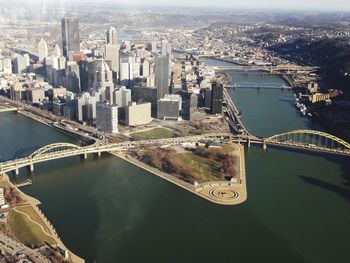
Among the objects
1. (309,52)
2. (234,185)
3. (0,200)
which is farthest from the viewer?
(309,52)

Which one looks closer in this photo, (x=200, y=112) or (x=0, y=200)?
(x=0, y=200)

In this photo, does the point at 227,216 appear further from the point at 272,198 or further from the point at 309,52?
the point at 309,52

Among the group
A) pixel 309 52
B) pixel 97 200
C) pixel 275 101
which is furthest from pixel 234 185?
pixel 309 52

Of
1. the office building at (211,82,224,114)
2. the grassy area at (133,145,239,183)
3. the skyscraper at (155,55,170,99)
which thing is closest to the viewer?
the grassy area at (133,145,239,183)

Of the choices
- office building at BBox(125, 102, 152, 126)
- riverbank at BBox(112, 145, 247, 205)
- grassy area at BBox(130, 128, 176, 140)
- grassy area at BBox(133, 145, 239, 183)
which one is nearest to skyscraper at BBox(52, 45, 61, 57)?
office building at BBox(125, 102, 152, 126)

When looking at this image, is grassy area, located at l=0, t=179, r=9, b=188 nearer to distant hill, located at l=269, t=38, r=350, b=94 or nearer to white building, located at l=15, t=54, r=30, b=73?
white building, located at l=15, t=54, r=30, b=73

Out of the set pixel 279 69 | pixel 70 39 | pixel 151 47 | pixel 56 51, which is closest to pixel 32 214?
pixel 56 51

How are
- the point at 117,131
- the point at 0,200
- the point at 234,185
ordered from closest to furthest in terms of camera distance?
1. the point at 0,200
2. the point at 234,185
3. the point at 117,131
